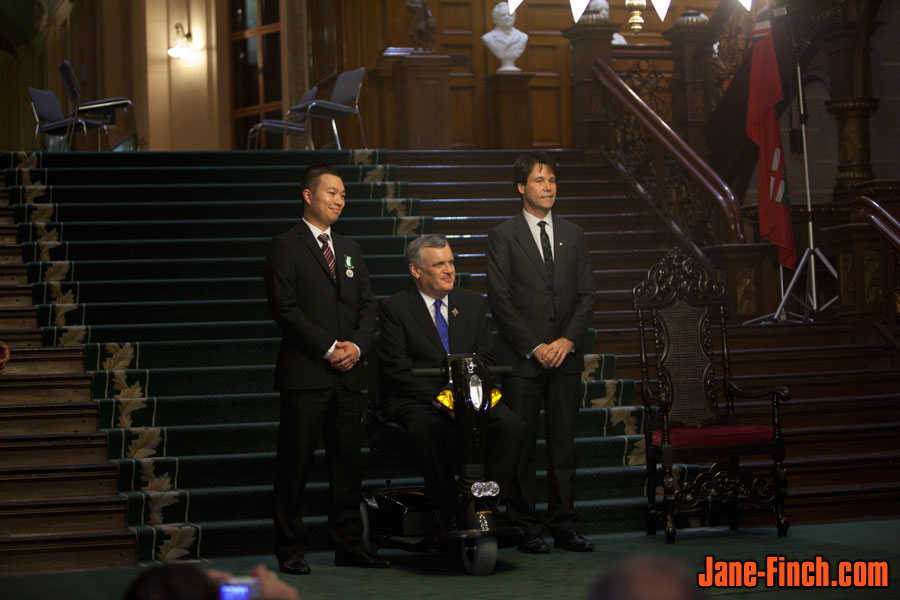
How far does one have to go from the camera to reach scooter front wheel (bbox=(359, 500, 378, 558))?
4934 mm

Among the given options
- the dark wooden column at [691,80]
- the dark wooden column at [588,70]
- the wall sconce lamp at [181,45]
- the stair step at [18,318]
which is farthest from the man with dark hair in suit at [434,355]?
the wall sconce lamp at [181,45]

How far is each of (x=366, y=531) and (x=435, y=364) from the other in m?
0.72

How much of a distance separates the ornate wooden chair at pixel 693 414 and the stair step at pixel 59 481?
2401 millimetres

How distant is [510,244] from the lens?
5.25m

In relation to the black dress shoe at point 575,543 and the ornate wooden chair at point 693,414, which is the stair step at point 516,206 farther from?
the black dress shoe at point 575,543

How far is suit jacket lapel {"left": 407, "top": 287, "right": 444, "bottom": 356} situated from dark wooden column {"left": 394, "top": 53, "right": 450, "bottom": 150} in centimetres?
454

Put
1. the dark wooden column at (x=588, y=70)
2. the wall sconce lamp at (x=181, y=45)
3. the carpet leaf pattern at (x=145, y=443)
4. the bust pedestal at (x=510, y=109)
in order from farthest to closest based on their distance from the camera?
the wall sconce lamp at (x=181, y=45), the bust pedestal at (x=510, y=109), the dark wooden column at (x=588, y=70), the carpet leaf pattern at (x=145, y=443)

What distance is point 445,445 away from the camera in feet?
15.6

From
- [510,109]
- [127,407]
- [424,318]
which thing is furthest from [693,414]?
[510,109]

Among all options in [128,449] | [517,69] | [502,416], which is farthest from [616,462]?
[517,69]

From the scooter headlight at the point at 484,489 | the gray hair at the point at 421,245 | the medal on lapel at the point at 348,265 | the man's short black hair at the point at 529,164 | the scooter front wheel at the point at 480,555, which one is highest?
the man's short black hair at the point at 529,164

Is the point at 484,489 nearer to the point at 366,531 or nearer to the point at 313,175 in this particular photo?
the point at 366,531

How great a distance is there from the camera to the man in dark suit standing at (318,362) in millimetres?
4738

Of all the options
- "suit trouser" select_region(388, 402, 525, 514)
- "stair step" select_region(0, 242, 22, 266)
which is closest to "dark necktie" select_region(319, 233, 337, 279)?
"suit trouser" select_region(388, 402, 525, 514)
